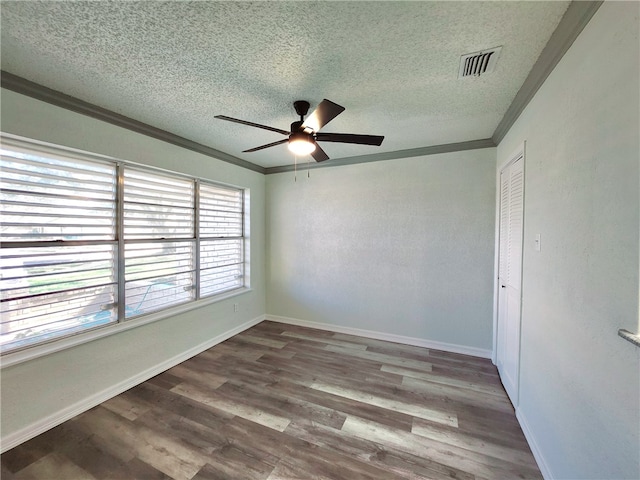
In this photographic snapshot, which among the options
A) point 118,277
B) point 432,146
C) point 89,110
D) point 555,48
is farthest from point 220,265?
point 555,48

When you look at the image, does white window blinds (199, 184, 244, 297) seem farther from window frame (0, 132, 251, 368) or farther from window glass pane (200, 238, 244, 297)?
window frame (0, 132, 251, 368)

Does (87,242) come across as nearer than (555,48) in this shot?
No

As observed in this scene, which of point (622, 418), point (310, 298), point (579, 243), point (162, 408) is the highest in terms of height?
point (579, 243)

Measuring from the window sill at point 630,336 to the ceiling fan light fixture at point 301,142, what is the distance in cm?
196

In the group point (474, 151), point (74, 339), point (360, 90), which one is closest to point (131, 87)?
point (360, 90)

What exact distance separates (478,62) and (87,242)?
3.32m

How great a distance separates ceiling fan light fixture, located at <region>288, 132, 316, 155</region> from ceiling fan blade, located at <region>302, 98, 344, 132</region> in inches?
2.9

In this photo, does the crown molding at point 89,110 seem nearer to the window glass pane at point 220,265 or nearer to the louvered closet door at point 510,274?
the window glass pane at point 220,265

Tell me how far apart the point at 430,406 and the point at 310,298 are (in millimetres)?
2241

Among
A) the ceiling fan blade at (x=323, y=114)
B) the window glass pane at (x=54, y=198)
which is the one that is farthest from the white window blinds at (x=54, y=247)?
the ceiling fan blade at (x=323, y=114)

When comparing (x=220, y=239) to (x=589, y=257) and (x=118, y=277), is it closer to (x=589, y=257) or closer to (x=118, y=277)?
(x=118, y=277)

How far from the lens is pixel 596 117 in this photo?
3.63 feet

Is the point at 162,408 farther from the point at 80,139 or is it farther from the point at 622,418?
the point at 622,418

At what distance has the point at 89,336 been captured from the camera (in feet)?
7.01
